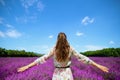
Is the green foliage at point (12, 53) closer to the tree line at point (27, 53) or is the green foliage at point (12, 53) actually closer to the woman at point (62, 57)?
the tree line at point (27, 53)

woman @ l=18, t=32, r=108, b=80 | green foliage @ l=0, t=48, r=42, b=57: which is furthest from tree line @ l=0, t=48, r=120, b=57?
woman @ l=18, t=32, r=108, b=80

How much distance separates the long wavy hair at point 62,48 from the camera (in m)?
3.86

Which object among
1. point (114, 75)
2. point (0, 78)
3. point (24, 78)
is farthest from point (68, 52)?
point (114, 75)

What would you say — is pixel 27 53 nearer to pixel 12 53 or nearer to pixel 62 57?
pixel 12 53

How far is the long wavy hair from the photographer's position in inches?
152

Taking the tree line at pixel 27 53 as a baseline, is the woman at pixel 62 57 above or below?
below

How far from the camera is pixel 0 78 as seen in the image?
6230mm

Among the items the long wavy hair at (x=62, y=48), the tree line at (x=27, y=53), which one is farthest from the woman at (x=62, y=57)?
the tree line at (x=27, y=53)

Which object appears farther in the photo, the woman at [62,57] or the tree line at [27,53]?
the tree line at [27,53]

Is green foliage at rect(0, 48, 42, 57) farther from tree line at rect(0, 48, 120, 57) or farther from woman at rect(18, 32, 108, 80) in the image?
woman at rect(18, 32, 108, 80)

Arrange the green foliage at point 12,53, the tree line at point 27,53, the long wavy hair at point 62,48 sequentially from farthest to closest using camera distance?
the tree line at point 27,53, the green foliage at point 12,53, the long wavy hair at point 62,48

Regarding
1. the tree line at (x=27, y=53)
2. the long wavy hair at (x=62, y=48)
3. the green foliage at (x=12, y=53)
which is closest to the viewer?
the long wavy hair at (x=62, y=48)

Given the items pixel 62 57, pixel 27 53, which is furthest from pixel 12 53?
pixel 62 57

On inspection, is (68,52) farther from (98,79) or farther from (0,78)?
(0,78)
